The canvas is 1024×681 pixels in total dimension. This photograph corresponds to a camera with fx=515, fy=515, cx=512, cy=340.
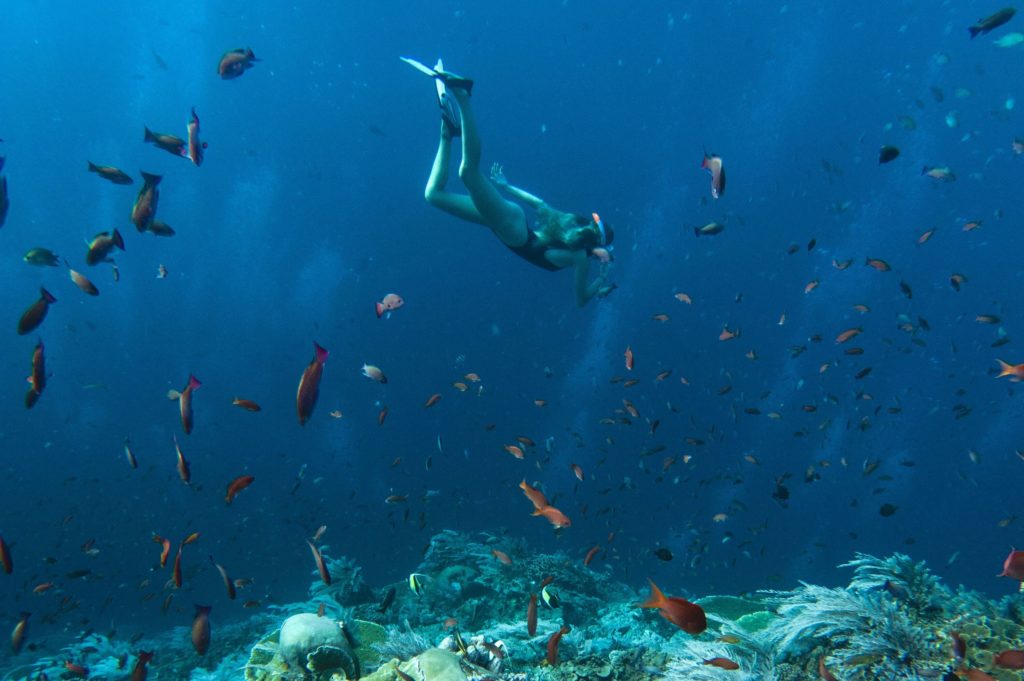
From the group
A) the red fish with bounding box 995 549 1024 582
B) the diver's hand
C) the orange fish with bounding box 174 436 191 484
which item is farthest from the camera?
the diver's hand

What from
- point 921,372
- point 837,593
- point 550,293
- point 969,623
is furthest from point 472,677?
point 921,372

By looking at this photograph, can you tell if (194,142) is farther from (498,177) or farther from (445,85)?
(498,177)

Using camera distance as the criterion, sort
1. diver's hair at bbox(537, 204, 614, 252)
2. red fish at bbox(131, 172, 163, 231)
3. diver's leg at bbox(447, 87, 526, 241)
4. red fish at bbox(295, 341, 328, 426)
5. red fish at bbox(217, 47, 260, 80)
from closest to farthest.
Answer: red fish at bbox(295, 341, 328, 426) → red fish at bbox(131, 172, 163, 231) → red fish at bbox(217, 47, 260, 80) → diver's leg at bbox(447, 87, 526, 241) → diver's hair at bbox(537, 204, 614, 252)

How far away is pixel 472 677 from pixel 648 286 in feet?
110

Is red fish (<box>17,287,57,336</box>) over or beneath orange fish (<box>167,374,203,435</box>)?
over

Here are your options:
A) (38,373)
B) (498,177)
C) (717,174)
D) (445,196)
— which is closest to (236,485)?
(38,373)

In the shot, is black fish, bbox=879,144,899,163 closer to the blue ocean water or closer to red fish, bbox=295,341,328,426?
red fish, bbox=295,341,328,426

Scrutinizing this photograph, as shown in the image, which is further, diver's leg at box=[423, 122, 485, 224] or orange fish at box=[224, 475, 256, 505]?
diver's leg at box=[423, 122, 485, 224]

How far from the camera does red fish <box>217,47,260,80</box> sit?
17.9 ft

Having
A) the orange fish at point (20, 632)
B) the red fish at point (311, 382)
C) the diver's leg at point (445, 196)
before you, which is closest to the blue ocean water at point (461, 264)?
the orange fish at point (20, 632)

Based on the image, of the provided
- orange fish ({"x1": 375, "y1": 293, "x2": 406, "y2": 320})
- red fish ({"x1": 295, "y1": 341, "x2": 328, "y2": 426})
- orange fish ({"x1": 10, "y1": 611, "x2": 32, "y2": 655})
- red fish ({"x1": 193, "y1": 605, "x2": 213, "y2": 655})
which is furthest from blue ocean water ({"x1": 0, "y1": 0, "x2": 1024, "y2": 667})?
red fish ({"x1": 295, "y1": 341, "x2": 328, "y2": 426})

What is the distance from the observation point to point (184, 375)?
4131 centimetres

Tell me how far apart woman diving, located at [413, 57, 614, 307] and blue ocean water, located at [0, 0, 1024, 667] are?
16862 mm

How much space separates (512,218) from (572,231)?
943 mm
